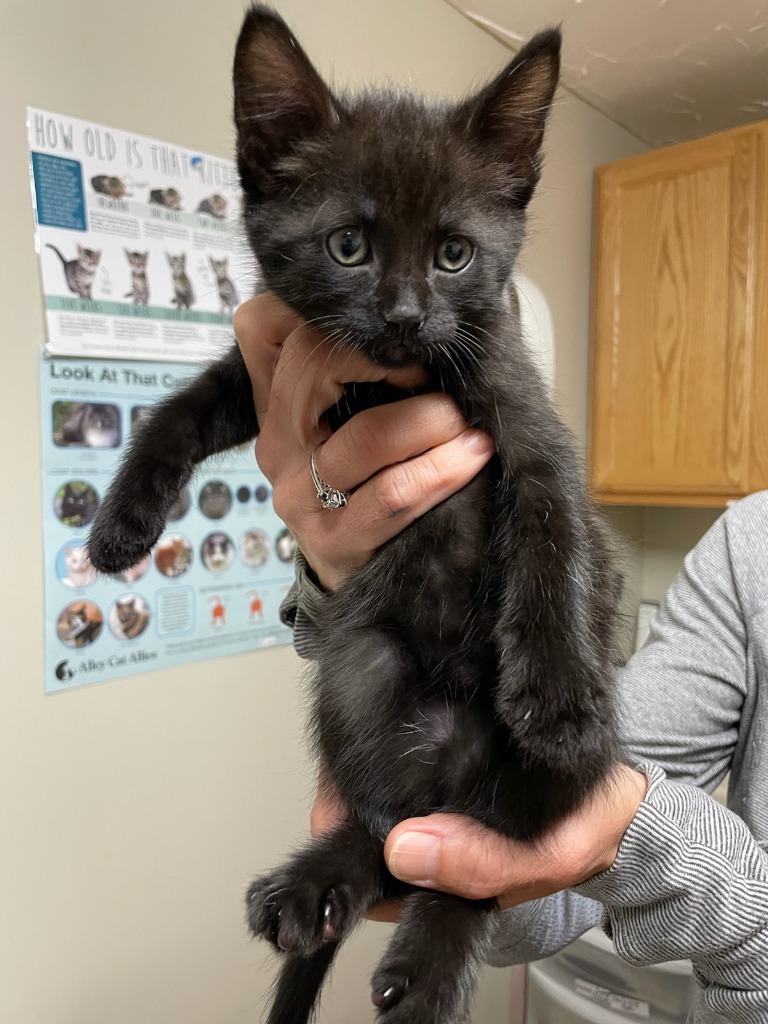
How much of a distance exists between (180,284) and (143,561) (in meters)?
0.61

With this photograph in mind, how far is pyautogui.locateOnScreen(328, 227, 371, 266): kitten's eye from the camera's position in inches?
26.4

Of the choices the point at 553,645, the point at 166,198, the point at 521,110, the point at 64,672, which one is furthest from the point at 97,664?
the point at 521,110

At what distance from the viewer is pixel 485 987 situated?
217 cm

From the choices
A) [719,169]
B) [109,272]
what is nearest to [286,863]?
[109,272]

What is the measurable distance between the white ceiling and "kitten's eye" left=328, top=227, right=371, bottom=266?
1540 millimetres

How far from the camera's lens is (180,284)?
4.70 feet

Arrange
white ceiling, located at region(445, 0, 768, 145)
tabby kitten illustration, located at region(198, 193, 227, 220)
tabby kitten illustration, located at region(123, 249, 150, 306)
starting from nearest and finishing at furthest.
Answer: tabby kitten illustration, located at region(123, 249, 150, 306) < tabby kitten illustration, located at region(198, 193, 227, 220) < white ceiling, located at region(445, 0, 768, 145)

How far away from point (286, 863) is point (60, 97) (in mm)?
1187

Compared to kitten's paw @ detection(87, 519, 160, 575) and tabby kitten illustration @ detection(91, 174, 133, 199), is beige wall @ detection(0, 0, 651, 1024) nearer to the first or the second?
tabby kitten illustration @ detection(91, 174, 133, 199)

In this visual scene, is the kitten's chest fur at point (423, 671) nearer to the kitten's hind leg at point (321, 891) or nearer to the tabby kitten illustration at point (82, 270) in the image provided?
the kitten's hind leg at point (321, 891)

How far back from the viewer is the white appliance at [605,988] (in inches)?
62.3

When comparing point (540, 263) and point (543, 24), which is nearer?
point (543, 24)

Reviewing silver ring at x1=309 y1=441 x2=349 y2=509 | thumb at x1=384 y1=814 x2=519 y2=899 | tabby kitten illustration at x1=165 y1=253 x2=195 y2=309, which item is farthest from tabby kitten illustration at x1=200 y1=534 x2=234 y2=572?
thumb at x1=384 y1=814 x2=519 y2=899

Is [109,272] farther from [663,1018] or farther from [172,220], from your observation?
Answer: [663,1018]
